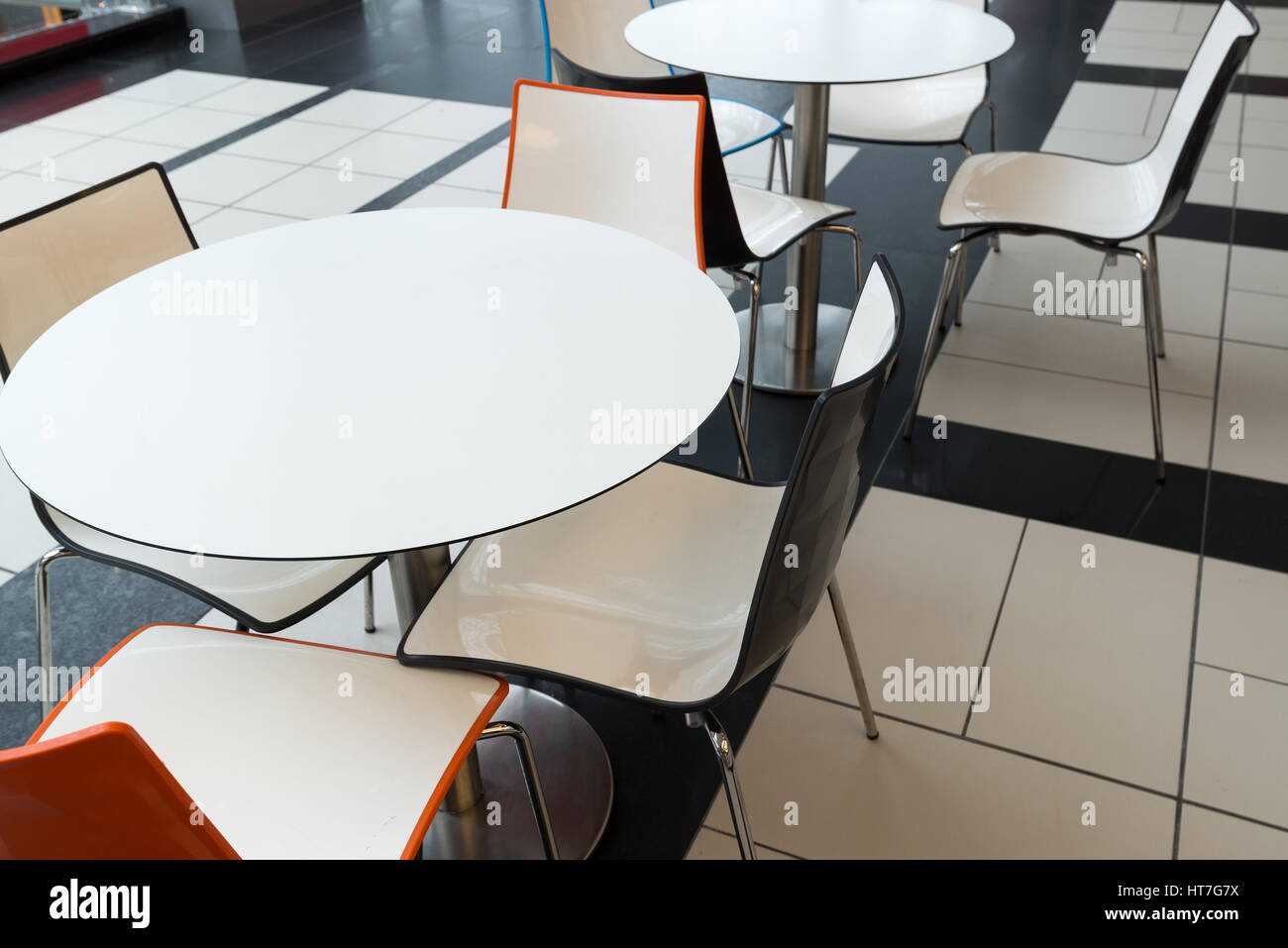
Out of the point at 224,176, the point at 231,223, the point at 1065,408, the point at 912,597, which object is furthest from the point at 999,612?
the point at 224,176

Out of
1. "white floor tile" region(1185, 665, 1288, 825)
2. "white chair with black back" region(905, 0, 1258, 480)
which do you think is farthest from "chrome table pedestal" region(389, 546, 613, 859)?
"white chair with black back" region(905, 0, 1258, 480)

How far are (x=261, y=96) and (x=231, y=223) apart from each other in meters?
1.72

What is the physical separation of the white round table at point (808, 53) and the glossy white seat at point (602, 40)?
248 mm

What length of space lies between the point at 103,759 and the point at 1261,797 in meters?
1.74

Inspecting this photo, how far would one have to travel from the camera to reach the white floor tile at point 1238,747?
175 centimetres

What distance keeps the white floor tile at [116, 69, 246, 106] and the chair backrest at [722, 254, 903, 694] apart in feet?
15.7

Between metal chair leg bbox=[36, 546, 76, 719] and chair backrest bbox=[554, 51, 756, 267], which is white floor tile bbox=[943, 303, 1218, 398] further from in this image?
metal chair leg bbox=[36, 546, 76, 719]

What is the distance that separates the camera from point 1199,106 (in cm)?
221

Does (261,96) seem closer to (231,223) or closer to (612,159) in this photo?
(231,223)

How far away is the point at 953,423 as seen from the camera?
8.94ft

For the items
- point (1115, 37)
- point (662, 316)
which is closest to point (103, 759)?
point (662, 316)

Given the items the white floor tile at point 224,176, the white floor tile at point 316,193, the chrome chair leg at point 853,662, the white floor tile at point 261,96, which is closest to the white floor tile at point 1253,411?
the chrome chair leg at point 853,662
